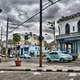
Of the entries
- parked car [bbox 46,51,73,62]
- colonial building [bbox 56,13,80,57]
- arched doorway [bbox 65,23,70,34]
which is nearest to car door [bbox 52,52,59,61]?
parked car [bbox 46,51,73,62]

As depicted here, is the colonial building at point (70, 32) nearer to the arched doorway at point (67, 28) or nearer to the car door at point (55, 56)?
the arched doorway at point (67, 28)

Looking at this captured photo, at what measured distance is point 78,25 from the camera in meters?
64.1

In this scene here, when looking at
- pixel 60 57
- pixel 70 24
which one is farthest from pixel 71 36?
pixel 60 57

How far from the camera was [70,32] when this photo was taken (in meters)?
66.9

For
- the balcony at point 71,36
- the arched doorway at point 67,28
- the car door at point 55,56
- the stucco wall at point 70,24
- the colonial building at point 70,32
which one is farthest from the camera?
the arched doorway at point 67,28

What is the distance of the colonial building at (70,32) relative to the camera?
6394 cm

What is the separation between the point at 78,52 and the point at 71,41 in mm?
3465

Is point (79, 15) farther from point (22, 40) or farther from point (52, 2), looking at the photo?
point (22, 40)

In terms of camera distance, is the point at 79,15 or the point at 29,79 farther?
the point at 79,15

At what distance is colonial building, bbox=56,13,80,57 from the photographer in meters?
63.9

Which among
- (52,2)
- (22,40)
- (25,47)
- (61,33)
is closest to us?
(52,2)

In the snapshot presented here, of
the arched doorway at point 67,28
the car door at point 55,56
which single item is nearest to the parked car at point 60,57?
the car door at point 55,56

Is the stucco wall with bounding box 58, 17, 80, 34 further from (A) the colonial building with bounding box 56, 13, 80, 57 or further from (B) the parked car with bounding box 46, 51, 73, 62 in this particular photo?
(B) the parked car with bounding box 46, 51, 73, 62

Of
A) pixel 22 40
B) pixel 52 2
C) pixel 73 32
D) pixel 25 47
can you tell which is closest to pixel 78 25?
pixel 73 32
